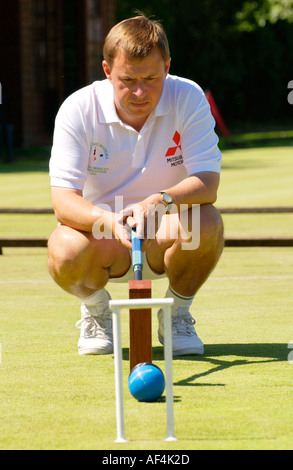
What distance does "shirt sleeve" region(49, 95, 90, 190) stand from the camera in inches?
161

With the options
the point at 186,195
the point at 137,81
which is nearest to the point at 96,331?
the point at 186,195

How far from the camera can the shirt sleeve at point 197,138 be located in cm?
411

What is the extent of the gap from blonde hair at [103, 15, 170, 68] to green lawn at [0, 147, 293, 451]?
133cm

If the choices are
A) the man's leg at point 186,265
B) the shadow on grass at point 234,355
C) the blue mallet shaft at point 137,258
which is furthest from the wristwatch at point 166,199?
the shadow on grass at point 234,355

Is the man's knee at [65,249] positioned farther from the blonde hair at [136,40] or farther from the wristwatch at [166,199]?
the blonde hair at [136,40]

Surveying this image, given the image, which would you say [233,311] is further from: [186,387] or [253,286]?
[186,387]

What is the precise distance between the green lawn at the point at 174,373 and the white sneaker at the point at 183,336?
0.25 ft

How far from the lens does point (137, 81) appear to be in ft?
12.9

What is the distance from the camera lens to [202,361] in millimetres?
4012

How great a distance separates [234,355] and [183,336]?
244 millimetres

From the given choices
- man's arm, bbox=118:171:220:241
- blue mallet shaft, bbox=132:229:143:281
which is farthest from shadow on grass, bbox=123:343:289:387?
man's arm, bbox=118:171:220:241

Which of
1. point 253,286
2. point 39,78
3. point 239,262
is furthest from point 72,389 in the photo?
point 39,78

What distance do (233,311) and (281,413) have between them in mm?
1887

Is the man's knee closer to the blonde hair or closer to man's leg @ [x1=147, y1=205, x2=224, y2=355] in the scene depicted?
man's leg @ [x1=147, y1=205, x2=224, y2=355]
